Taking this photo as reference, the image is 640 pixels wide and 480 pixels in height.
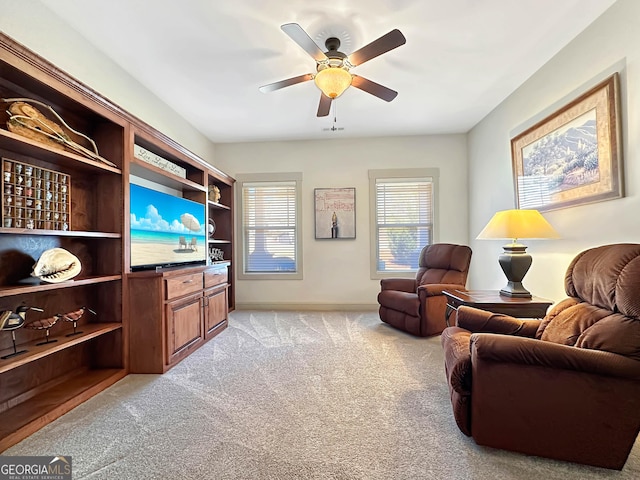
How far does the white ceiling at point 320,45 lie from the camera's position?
2.24 m

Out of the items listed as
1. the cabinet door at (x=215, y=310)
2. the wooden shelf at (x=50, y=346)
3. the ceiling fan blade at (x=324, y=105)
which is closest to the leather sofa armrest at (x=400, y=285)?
the cabinet door at (x=215, y=310)

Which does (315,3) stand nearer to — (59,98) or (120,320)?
(59,98)

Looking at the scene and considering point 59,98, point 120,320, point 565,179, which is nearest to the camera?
point 59,98

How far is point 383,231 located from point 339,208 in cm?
79

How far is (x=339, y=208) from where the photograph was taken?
500 cm

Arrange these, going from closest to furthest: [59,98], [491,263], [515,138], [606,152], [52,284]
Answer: [52,284], [59,98], [606,152], [515,138], [491,263]

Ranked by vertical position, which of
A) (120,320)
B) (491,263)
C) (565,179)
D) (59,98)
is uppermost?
(59,98)

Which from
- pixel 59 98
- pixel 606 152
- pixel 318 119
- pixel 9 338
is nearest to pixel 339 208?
pixel 318 119

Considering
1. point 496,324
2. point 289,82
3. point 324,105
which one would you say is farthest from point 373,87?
point 496,324

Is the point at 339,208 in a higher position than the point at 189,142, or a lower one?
lower

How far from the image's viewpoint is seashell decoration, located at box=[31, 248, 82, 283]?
6.39ft

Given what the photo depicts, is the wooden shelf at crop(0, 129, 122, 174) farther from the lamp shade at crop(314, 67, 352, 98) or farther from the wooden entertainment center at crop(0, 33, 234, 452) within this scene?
the lamp shade at crop(314, 67, 352, 98)

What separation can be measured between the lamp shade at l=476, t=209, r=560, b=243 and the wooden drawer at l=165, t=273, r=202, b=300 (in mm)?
2806

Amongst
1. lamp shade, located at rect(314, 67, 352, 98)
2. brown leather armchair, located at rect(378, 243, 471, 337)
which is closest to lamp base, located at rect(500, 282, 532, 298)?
brown leather armchair, located at rect(378, 243, 471, 337)
